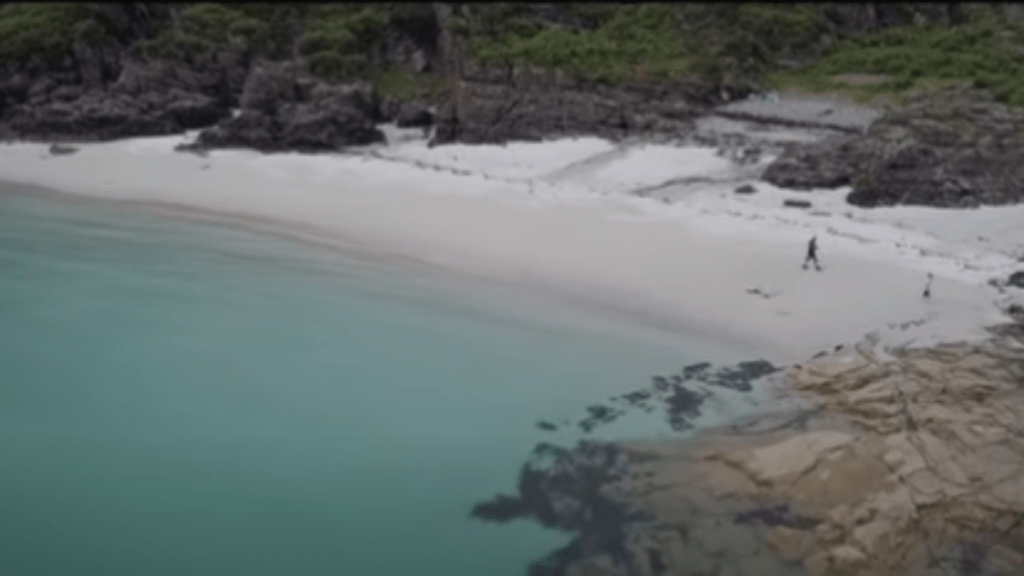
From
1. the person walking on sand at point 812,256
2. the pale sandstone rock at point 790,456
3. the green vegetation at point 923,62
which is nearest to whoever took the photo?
the pale sandstone rock at point 790,456

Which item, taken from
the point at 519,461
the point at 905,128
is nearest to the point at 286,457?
the point at 519,461

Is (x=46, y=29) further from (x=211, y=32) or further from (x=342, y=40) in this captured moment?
(x=342, y=40)

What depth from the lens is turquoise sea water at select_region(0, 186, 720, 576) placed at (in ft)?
31.9

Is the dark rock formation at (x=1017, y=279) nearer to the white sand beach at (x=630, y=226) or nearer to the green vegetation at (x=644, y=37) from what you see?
the white sand beach at (x=630, y=226)

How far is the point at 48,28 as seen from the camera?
35.7 m

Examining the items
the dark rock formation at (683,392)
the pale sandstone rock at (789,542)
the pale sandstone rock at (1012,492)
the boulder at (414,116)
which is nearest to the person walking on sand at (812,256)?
the dark rock formation at (683,392)

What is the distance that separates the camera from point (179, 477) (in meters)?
10.9

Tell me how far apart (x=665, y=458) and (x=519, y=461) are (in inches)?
74.6

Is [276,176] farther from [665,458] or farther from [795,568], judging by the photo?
[795,568]

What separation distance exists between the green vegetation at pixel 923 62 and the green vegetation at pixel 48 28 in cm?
2868

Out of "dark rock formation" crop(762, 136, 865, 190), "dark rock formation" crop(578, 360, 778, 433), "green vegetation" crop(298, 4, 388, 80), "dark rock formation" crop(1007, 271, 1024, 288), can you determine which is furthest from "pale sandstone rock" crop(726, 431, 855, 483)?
"green vegetation" crop(298, 4, 388, 80)

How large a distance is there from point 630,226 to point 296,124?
1453cm

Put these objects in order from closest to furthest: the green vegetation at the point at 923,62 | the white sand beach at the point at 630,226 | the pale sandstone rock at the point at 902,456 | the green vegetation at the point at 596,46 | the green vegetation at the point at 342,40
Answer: the pale sandstone rock at the point at 902,456, the white sand beach at the point at 630,226, the green vegetation at the point at 923,62, the green vegetation at the point at 596,46, the green vegetation at the point at 342,40

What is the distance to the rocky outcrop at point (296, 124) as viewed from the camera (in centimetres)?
2856
